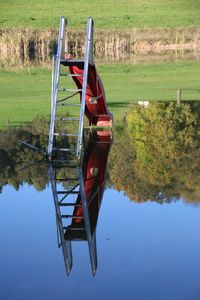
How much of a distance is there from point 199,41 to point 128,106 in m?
31.1

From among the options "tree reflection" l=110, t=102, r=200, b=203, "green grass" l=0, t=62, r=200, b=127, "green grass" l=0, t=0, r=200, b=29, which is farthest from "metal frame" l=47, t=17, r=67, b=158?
"green grass" l=0, t=0, r=200, b=29

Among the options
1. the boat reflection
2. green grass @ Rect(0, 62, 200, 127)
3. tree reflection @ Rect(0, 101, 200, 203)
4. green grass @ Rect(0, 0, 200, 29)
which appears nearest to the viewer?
the boat reflection

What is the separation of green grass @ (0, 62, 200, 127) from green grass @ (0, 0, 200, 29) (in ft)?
71.4

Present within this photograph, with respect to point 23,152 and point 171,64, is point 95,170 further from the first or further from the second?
point 171,64

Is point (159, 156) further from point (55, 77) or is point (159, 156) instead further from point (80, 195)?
point (80, 195)

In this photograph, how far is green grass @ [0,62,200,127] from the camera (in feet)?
62.9

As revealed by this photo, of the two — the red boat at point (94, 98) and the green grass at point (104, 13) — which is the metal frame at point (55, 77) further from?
the green grass at point (104, 13)

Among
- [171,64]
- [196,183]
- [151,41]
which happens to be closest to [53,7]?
[151,41]

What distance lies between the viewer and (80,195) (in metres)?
10.0

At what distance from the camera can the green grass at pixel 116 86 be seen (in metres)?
19.2

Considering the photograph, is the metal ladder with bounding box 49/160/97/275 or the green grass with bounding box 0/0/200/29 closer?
the metal ladder with bounding box 49/160/97/275

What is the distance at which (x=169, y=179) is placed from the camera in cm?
1091

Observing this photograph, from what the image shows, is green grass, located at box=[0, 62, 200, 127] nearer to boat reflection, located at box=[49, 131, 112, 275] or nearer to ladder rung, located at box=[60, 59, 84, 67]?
ladder rung, located at box=[60, 59, 84, 67]

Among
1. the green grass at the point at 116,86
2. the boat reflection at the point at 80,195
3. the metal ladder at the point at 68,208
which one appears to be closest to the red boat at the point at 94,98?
the boat reflection at the point at 80,195
